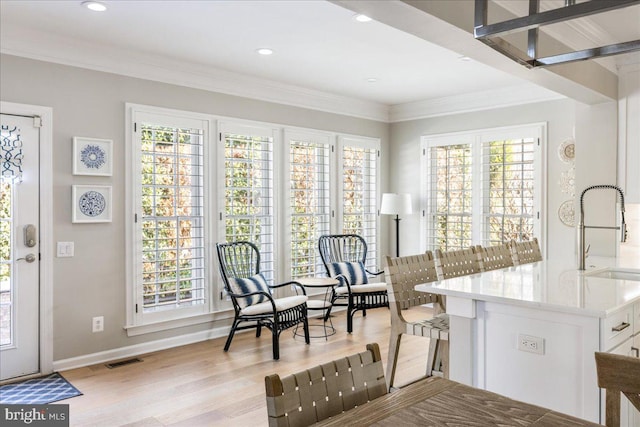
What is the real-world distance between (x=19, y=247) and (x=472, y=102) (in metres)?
4.94

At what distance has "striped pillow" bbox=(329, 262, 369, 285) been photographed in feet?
18.6

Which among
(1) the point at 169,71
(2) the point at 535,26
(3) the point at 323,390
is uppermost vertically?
(1) the point at 169,71

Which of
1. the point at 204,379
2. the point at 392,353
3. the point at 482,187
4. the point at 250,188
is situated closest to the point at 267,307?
the point at 204,379

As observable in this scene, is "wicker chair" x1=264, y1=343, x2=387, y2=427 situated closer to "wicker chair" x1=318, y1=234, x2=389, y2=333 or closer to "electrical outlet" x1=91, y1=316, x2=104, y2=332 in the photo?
"electrical outlet" x1=91, y1=316, x2=104, y2=332

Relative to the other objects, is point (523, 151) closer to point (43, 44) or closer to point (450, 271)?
point (450, 271)

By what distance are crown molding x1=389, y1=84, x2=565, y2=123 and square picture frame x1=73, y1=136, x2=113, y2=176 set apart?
12.7ft

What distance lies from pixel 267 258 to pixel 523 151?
3.08 m

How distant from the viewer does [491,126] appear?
589cm

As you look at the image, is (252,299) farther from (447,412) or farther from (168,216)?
(447,412)

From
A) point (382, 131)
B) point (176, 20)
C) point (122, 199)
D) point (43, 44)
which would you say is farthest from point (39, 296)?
point (382, 131)

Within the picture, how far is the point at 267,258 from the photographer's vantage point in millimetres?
5473

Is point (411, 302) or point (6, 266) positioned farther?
point (6, 266)

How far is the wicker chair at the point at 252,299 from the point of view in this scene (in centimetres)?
443

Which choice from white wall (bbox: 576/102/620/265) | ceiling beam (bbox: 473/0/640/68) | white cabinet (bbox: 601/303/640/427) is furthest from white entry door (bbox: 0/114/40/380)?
white wall (bbox: 576/102/620/265)
